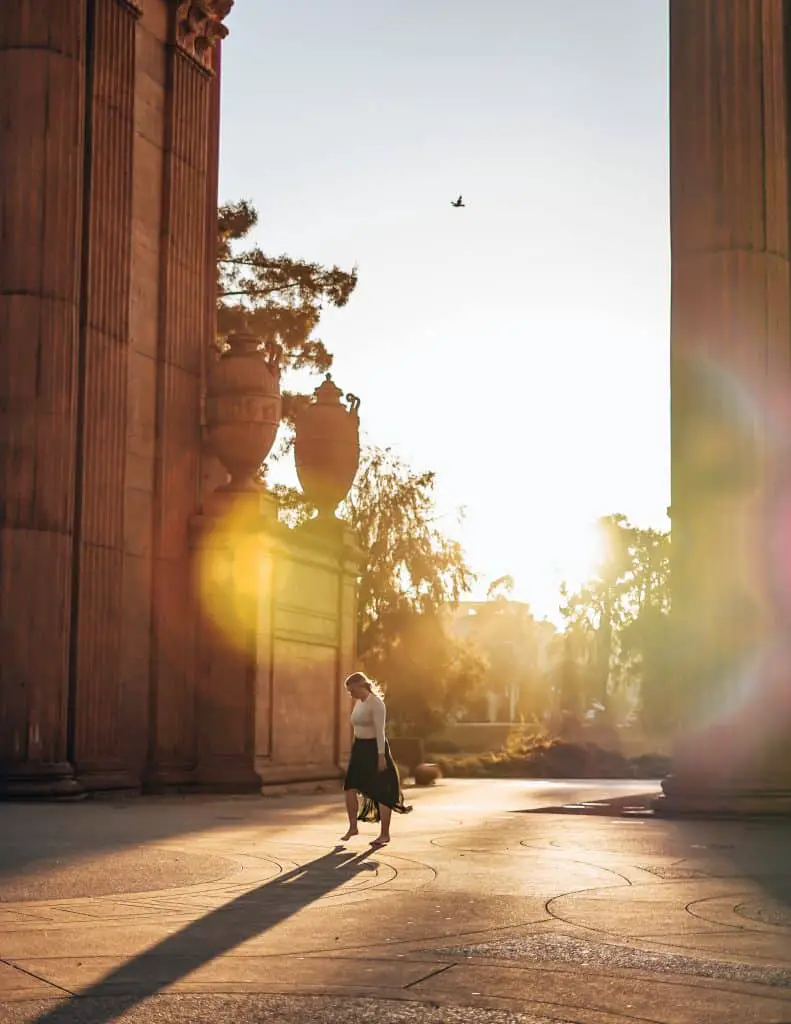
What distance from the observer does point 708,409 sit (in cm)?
1731

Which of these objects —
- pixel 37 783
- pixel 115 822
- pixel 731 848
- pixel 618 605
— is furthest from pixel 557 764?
pixel 618 605

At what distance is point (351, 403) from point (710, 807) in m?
12.6

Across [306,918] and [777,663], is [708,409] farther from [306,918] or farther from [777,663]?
[306,918]

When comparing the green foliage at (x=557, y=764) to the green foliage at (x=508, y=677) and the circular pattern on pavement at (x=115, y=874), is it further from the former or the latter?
the green foliage at (x=508, y=677)

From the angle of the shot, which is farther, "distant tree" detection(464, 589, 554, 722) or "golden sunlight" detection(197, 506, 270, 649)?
"distant tree" detection(464, 589, 554, 722)

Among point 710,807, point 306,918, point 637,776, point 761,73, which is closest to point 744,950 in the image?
point 306,918

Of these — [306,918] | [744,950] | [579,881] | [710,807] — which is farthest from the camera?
[710,807]

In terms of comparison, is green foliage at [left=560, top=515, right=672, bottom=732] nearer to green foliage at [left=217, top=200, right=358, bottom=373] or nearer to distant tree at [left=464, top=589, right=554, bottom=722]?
distant tree at [left=464, top=589, right=554, bottom=722]

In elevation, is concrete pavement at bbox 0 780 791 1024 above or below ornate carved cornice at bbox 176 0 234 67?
below

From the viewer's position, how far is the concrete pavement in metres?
6.15

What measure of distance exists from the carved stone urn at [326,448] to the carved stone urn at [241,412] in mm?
2295

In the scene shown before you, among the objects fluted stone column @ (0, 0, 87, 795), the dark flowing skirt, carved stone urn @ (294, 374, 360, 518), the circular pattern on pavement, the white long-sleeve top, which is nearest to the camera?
the circular pattern on pavement

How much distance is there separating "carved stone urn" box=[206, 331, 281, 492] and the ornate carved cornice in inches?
198

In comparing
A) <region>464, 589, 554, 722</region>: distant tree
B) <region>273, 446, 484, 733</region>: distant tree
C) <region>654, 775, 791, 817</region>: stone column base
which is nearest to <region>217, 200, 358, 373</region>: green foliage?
<region>273, 446, 484, 733</region>: distant tree
